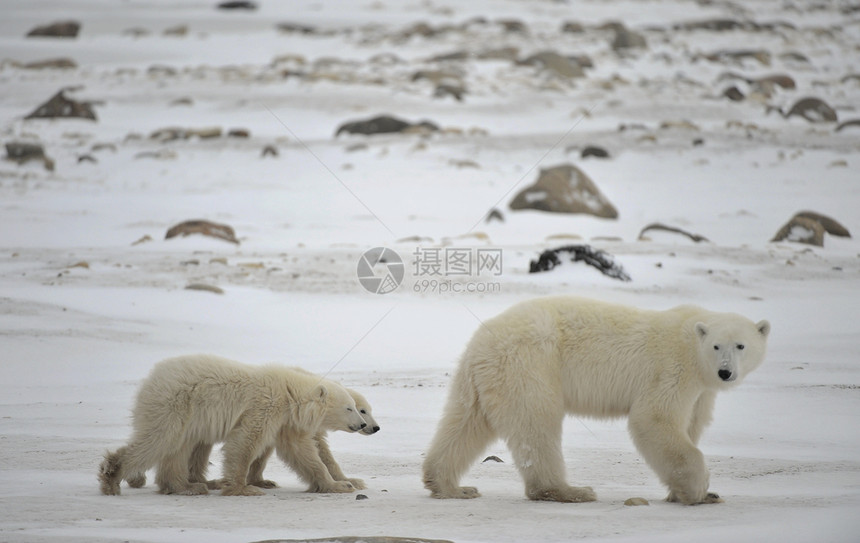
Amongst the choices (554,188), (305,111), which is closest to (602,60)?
(305,111)

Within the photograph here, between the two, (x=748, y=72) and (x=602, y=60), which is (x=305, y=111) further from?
(x=748, y=72)

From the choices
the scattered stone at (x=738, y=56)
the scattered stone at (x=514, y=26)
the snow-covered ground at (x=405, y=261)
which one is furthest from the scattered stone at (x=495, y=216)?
the scattered stone at (x=514, y=26)

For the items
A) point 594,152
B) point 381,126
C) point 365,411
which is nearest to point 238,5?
point 381,126

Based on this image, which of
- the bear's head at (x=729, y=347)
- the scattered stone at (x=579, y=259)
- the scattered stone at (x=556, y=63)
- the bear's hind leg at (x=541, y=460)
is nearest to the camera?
the bear's head at (x=729, y=347)

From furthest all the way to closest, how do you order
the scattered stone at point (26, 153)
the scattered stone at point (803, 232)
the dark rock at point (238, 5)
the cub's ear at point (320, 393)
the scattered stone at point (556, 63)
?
the dark rock at point (238, 5)
the scattered stone at point (556, 63)
the scattered stone at point (26, 153)
the scattered stone at point (803, 232)
the cub's ear at point (320, 393)

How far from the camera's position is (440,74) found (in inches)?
1222

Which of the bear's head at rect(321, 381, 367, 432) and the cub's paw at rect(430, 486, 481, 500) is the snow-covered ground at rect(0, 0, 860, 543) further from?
the bear's head at rect(321, 381, 367, 432)

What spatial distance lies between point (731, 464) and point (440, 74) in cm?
2579

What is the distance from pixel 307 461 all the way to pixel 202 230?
337 inches

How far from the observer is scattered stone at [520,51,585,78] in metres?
31.9

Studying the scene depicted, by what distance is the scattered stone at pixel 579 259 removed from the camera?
463 inches

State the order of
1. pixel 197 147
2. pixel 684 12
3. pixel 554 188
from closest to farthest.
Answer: pixel 554 188, pixel 197 147, pixel 684 12

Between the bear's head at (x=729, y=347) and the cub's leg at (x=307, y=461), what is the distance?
2.31 metres

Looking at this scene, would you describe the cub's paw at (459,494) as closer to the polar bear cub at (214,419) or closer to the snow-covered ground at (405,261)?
the snow-covered ground at (405,261)
